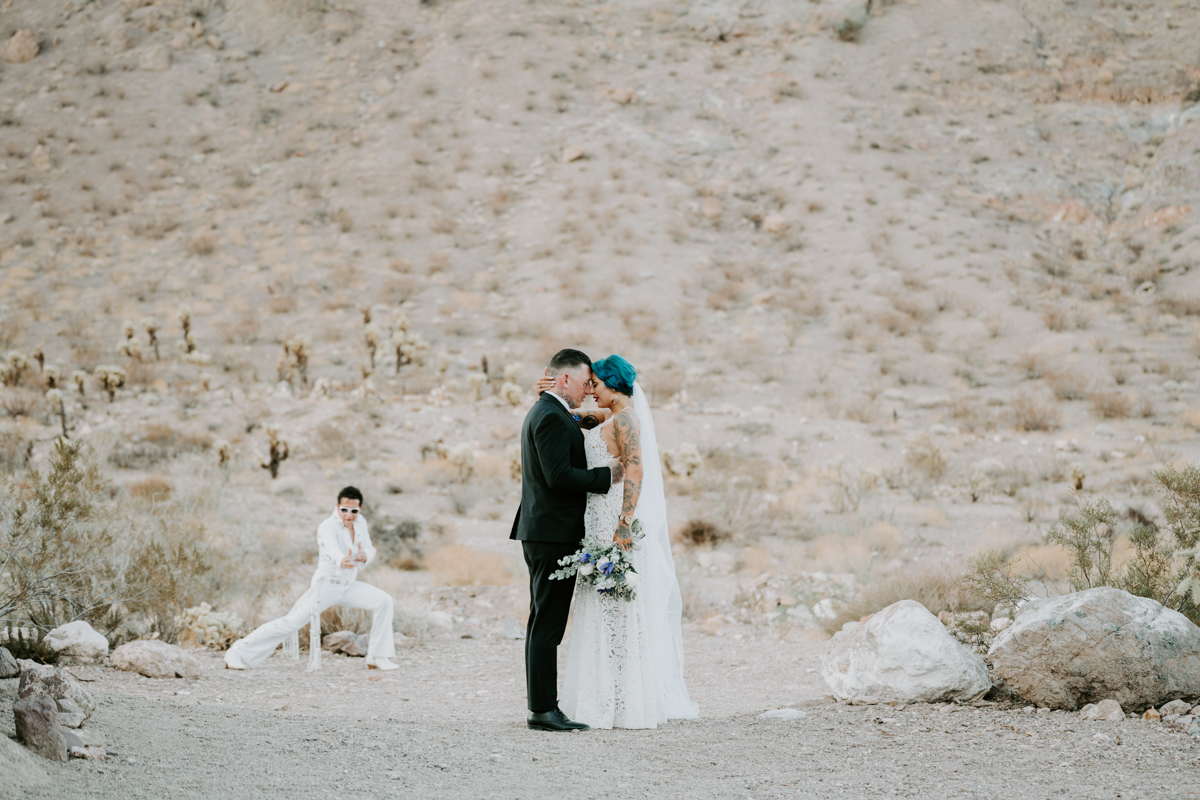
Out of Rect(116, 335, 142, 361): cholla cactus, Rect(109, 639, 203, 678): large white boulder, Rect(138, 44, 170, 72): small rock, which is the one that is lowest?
Rect(109, 639, 203, 678): large white boulder

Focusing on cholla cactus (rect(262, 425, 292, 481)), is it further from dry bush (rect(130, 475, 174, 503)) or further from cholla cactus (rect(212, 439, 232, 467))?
dry bush (rect(130, 475, 174, 503))

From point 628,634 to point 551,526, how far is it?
721 millimetres

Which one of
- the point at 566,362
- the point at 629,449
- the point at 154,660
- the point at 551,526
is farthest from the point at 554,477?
the point at 154,660

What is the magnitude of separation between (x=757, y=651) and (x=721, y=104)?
25.1 metres

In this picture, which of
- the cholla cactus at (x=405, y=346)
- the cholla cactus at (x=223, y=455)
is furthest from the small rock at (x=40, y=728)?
the cholla cactus at (x=405, y=346)

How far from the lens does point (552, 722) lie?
4.75 m

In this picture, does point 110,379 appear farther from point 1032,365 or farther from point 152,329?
point 1032,365

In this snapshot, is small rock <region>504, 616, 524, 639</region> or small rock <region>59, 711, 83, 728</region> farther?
small rock <region>504, 616, 524, 639</region>

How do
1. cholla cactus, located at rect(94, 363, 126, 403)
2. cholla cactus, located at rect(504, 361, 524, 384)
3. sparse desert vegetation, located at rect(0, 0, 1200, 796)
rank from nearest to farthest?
sparse desert vegetation, located at rect(0, 0, 1200, 796)
cholla cactus, located at rect(94, 363, 126, 403)
cholla cactus, located at rect(504, 361, 524, 384)

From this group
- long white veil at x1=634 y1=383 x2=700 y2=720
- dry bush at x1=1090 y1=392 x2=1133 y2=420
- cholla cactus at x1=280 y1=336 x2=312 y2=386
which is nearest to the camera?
long white veil at x1=634 y1=383 x2=700 y2=720

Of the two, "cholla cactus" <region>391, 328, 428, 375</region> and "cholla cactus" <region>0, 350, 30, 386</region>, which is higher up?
"cholla cactus" <region>391, 328, 428, 375</region>

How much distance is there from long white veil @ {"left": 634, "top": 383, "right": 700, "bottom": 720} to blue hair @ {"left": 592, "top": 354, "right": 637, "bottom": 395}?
0.09 m

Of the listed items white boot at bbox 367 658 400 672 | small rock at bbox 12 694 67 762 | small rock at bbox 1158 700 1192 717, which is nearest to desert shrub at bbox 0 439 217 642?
white boot at bbox 367 658 400 672

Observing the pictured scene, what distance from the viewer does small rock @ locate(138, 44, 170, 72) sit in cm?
2955
